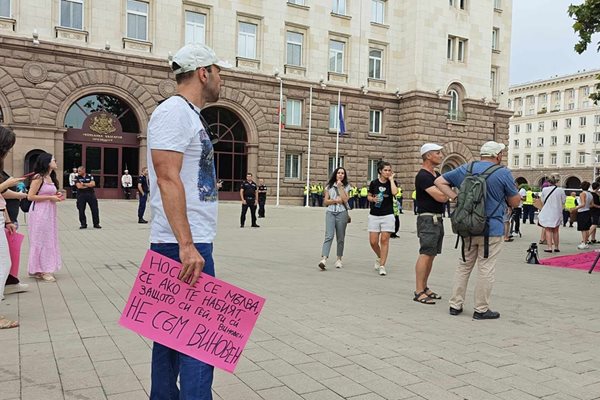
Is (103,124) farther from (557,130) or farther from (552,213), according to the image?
(557,130)

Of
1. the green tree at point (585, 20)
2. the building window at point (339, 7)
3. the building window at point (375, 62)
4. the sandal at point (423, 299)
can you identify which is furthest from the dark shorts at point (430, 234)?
the building window at point (375, 62)

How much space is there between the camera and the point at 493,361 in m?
4.35

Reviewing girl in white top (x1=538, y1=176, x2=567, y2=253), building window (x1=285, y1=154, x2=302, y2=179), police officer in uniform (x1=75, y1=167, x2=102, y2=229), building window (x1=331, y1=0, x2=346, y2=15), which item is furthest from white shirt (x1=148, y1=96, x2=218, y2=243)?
building window (x1=331, y1=0, x2=346, y2=15)

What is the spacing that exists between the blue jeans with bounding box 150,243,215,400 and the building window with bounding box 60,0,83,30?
26.1m

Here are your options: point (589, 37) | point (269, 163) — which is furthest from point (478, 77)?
point (589, 37)

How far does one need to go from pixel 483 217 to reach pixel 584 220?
32.1 ft

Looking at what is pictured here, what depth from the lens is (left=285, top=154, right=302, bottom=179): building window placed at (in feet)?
101

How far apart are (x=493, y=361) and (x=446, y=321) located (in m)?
1.36

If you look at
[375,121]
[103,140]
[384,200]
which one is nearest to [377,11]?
[375,121]

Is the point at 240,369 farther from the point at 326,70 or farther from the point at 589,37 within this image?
the point at 326,70

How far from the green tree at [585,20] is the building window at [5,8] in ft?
76.9

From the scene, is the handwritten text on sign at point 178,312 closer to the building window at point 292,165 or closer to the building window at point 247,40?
the building window at point 247,40

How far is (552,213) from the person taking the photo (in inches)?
509

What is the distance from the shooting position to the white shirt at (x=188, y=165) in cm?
251
